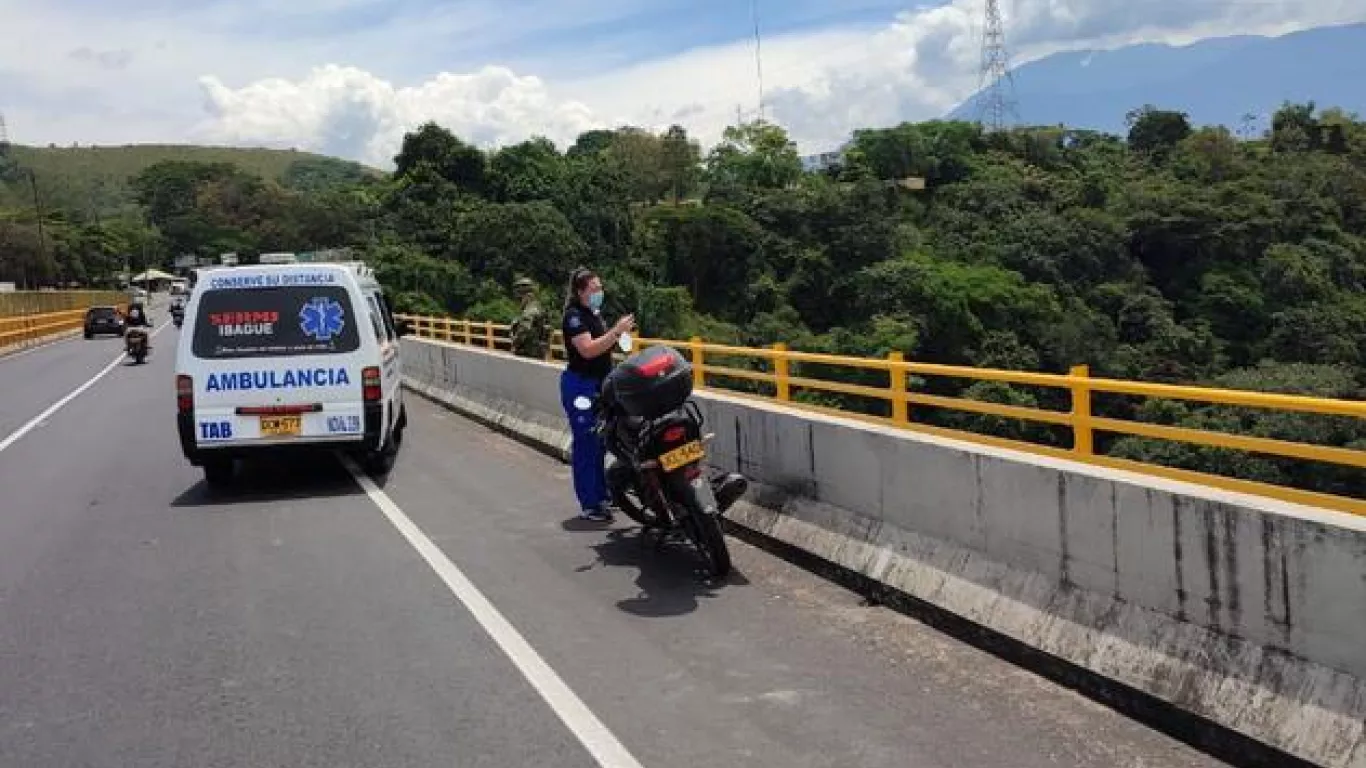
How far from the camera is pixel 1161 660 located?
4.72 meters

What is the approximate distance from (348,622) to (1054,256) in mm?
74518

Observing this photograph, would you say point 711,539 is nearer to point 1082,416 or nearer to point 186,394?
point 1082,416

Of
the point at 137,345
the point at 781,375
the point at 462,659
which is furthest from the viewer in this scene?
the point at 137,345

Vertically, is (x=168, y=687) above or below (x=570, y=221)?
below

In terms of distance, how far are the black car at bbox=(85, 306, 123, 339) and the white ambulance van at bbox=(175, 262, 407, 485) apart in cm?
4202

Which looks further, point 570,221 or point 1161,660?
Answer: point 570,221

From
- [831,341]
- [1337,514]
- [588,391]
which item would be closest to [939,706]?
[1337,514]

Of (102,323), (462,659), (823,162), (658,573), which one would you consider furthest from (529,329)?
(823,162)

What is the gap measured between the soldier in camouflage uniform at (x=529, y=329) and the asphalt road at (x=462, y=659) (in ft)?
19.6

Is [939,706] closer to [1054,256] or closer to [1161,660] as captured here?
[1161,660]

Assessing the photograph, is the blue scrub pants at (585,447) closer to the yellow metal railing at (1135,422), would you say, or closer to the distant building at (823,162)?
the yellow metal railing at (1135,422)

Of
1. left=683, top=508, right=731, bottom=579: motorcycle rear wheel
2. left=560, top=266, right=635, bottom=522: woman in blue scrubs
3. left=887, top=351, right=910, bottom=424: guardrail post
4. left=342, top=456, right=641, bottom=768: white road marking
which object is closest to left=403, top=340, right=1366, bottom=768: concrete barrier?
left=887, top=351, right=910, bottom=424: guardrail post

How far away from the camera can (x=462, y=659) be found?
588cm

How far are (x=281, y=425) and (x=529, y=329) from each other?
535 centimetres
